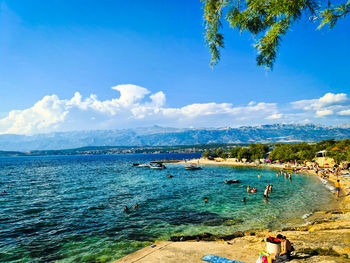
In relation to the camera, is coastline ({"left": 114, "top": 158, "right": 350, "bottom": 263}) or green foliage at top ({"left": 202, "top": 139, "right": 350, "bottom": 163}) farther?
→ green foliage at top ({"left": 202, "top": 139, "right": 350, "bottom": 163})

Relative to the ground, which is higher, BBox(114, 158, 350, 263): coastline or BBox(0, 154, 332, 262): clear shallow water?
BBox(114, 158, 350, 263): coastline

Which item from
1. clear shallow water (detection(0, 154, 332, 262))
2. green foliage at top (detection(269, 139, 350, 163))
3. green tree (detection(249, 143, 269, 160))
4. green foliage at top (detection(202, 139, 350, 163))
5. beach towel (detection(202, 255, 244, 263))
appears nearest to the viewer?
beach towel (detection(202, 255, 244, 263))

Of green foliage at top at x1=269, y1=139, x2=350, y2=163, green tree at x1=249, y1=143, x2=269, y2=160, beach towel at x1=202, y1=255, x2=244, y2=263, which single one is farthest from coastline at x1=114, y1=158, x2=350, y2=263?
green tree at x1=249, y1=143, x2=269, y2=160

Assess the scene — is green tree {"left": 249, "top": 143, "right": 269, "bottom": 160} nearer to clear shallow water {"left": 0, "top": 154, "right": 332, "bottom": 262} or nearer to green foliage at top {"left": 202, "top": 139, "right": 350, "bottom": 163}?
green foliage at top {"left": 202, "top": 139, "right": 350, "bottom": 163}

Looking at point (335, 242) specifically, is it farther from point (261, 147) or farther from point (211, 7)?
point (261, 147)

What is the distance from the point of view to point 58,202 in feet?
114

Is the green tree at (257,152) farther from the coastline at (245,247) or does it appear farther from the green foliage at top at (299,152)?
the coastline at (245,247)

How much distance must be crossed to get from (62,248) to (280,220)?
75.3ft

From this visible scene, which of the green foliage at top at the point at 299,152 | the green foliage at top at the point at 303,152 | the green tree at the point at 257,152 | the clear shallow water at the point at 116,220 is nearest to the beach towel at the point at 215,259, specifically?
the clear shallow water at the point at 116,220

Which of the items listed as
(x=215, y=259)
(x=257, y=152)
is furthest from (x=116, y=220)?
(x=257, y=152)

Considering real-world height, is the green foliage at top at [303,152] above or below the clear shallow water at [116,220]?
above

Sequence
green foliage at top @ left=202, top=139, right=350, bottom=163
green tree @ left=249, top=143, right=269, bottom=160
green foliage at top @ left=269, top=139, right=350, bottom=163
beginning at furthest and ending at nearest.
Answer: green tree @ left=249, top=143, right=269, bottom=160
green foliage at top @ left=269, top=139, right=350, bottom=163
green foliage at top @ left=202, top=139, right=350, bottom=163

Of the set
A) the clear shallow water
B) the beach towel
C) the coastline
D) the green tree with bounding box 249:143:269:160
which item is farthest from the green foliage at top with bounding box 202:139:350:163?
the beach towel

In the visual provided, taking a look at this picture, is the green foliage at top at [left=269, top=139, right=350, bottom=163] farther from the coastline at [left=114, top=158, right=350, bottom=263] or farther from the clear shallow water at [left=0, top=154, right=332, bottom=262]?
the coastline at [left=114, top=158, right=350, bottom=263]
